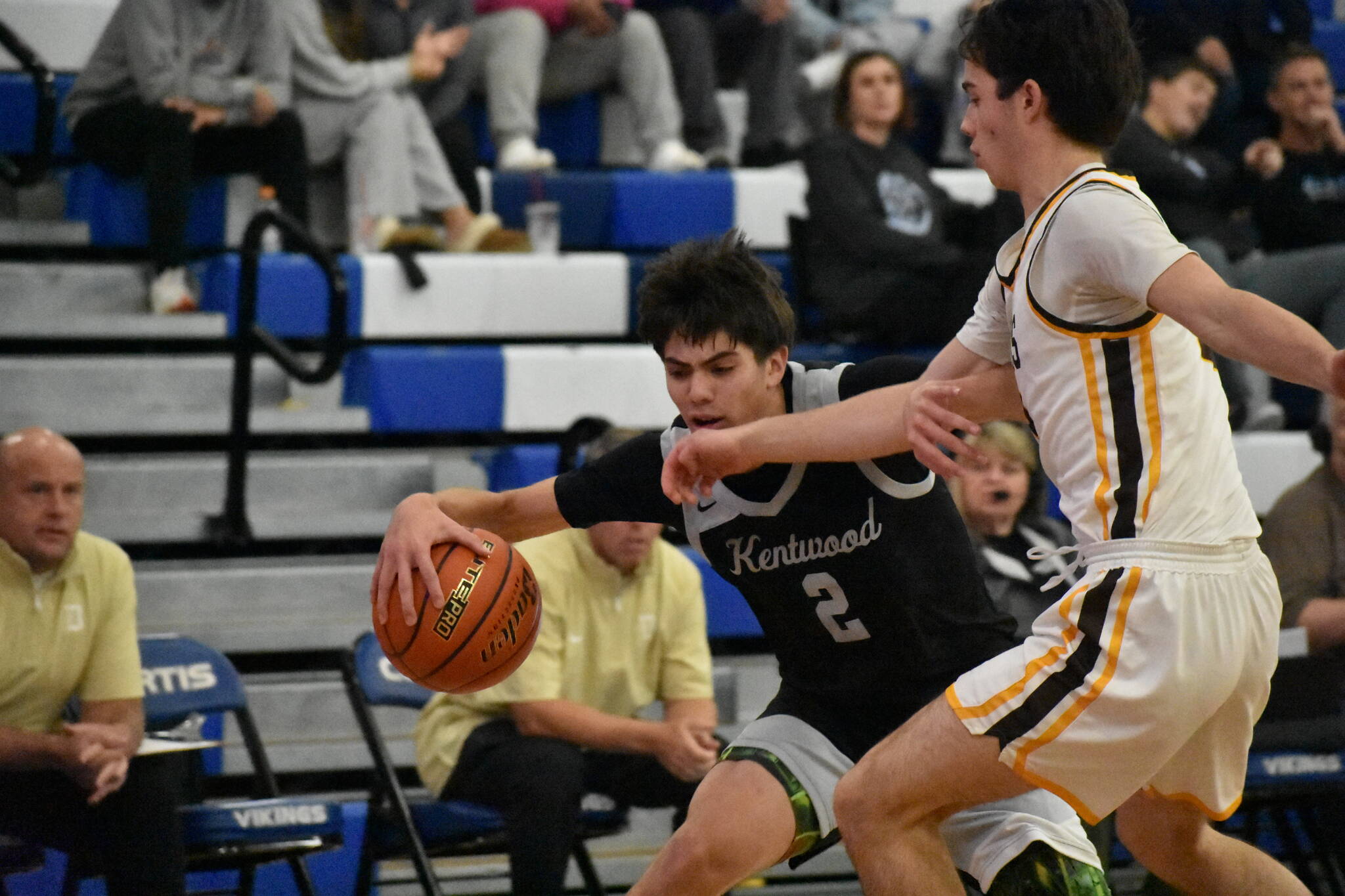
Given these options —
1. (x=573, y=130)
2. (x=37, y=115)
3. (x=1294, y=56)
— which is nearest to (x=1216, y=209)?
(x=1294, y=56)

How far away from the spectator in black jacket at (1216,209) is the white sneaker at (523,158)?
2325 mm

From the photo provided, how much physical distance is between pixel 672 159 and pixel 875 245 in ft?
4.24

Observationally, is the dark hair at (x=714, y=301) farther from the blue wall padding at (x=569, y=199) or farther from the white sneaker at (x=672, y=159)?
the white sneaker at (x=672, y=159)

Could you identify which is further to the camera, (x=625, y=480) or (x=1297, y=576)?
(x=1297, y=576)

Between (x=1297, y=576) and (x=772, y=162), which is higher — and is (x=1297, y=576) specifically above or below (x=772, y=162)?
below

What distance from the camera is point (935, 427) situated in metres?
2.57

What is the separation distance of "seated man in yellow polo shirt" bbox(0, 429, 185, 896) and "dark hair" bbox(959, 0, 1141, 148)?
8.78 ft

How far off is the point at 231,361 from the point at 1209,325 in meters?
4.56

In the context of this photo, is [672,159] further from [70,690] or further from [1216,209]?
[70,690]

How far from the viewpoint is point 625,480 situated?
3123 millimetres

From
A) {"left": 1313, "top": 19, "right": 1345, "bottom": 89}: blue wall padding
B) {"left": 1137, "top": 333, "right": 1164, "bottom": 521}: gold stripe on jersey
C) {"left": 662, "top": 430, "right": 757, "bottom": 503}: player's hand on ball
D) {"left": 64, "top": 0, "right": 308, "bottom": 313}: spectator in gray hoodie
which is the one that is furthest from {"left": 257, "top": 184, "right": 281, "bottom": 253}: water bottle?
{"left": 1313, "top": 19, "right": 1345, "bottom": 89}: blue wall padding

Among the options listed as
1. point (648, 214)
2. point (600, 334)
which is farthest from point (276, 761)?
point (648, 214)

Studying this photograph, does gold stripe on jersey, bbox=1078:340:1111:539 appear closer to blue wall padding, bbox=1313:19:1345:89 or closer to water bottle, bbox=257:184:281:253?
water bottle, bbox=257:184:281:253

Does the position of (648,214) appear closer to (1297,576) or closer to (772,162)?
(772,162)
